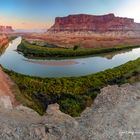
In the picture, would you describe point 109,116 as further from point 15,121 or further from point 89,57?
point 89,57

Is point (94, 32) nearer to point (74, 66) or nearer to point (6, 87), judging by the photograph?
point (74, 66)

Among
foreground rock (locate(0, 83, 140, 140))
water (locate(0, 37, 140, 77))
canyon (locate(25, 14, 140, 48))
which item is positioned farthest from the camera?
canyon (locate(25, 14, 140, 48))

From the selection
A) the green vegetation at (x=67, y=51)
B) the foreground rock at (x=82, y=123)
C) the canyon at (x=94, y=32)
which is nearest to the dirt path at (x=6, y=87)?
the foreground rock at (x=82, y=123)

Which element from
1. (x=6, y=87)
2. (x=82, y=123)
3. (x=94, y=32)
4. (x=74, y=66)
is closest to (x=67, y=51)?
(x=74, y=66)

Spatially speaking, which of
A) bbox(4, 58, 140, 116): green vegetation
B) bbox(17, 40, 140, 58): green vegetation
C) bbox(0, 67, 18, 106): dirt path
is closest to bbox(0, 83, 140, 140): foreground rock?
bbox(4, 58, 140, 116): green vegetation

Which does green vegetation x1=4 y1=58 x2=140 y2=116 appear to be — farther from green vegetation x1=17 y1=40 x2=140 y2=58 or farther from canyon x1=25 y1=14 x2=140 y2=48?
canyon x1=25 y1=14 x2=140 y2=48

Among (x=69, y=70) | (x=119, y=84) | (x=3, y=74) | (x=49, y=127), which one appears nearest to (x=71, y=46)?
(x=69, y=70)

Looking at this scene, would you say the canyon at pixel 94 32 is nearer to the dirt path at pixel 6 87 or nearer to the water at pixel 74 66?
the water at pixel 74 66
